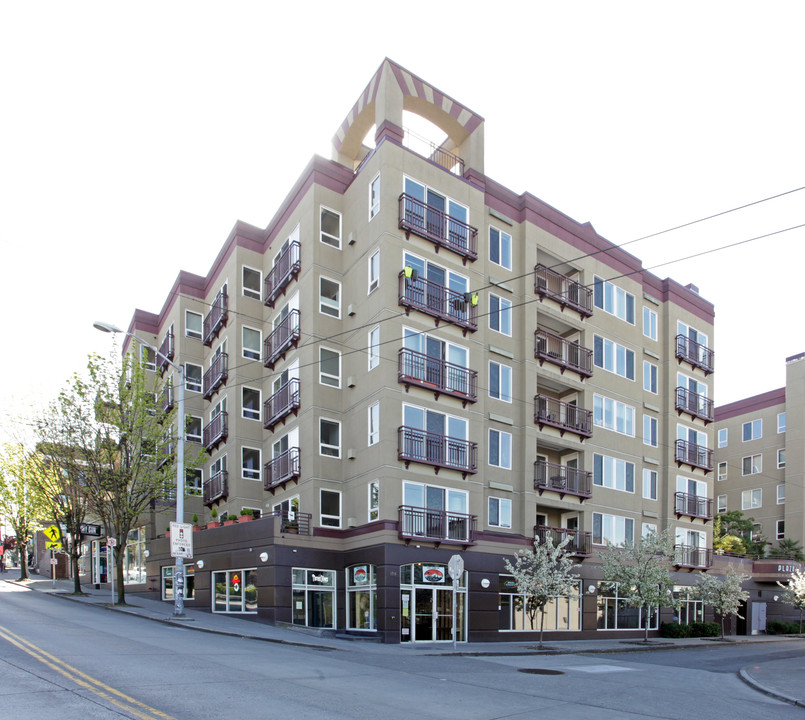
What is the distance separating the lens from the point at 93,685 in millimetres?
11625

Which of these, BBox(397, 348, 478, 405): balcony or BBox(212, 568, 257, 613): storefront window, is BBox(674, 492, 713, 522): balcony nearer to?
BBox(397, 348, 478, 405): balcony

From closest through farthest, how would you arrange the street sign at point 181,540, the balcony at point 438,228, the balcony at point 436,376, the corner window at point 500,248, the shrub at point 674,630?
the street sign at point 181,540 → the balcony at point 436,376 → the balcony at point 438,228 → the corner window at point 500,248 → the shrub at point 674,630

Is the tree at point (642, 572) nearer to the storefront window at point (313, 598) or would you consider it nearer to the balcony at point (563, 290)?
the balcony at point (563, 290)

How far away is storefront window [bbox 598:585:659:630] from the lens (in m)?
35.2

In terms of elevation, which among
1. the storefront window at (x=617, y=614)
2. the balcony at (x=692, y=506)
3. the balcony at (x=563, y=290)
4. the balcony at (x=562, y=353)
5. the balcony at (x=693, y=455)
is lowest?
the storefront window at (x=617, y=614)

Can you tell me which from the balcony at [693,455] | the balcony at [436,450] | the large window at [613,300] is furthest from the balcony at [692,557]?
the balcony at [436,450]

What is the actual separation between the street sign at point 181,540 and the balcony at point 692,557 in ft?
81.9

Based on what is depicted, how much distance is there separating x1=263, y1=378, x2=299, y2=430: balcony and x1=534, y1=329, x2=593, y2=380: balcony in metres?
10.6

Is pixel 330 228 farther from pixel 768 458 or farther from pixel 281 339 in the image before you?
pixel 768 458

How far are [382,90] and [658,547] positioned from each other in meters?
22.6

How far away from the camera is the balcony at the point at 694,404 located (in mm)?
41688

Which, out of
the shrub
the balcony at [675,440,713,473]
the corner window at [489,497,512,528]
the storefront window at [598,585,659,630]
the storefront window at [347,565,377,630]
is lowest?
the shrub

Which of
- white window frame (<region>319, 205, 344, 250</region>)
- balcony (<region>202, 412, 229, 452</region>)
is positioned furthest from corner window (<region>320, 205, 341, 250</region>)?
balcony (<region>202, 412, 229, 452</region>)

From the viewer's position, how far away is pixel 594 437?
36156mm
